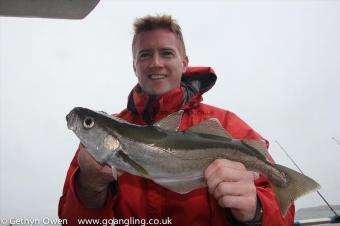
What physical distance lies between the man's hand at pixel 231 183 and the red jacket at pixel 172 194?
1.32 feet

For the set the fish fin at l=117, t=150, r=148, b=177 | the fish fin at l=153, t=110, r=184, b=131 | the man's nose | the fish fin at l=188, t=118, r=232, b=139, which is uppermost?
the man's nose

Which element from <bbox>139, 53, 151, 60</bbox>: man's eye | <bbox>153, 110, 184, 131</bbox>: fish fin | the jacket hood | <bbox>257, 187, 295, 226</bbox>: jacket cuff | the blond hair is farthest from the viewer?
the blond hair

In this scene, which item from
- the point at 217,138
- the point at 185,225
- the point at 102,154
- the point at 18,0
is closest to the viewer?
the point at 102,154

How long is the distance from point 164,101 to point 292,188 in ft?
7.52

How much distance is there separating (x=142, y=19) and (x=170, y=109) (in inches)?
68.2

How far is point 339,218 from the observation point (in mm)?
6508

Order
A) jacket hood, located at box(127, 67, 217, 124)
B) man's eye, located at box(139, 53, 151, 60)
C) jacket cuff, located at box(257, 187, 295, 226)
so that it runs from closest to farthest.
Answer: jacket cuff, located at box(257, 187, 295, 226), jacket hood, located at box(127, 67, 217, 124), man's eye, located at box(139, 53, 151, 60)

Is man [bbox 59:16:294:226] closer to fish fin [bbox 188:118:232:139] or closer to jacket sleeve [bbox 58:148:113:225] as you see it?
jacket sleeve [bbox 58:148:113:225]

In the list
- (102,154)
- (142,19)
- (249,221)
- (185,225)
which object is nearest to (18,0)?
(142,19)

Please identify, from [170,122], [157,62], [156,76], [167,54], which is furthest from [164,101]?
[170,122]

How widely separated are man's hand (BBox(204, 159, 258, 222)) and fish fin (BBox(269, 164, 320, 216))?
0.36 metres

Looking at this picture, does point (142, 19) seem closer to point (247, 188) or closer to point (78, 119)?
point (78, 119)

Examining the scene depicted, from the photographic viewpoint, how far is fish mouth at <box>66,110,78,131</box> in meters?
3.14

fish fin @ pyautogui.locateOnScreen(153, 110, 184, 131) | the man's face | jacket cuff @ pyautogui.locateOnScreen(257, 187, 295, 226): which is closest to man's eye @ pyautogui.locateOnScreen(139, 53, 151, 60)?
the man's face
